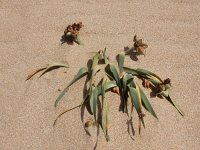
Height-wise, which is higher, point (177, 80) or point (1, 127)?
point (177, 80)

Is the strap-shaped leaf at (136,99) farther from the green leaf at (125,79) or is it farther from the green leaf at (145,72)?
the green leaf at (145,72)

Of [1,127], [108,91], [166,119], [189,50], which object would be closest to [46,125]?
[1,127]

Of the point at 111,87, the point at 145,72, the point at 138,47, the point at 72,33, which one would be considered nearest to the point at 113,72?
the point at 111,87

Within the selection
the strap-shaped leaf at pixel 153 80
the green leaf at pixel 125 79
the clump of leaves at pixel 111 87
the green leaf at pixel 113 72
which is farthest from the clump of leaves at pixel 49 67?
the strap-shaped leaf at pixel 153 80

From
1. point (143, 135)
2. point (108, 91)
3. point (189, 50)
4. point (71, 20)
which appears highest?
point (71, 20)

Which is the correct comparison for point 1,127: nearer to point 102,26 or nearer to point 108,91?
point 108,91

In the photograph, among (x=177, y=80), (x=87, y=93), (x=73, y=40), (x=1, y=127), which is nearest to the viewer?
(x=1, y=127)

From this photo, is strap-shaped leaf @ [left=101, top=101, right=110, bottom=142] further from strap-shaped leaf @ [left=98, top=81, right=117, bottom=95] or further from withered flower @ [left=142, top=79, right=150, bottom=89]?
withered flower @ [left=142, top=79, right=150, bottom=89]
